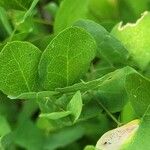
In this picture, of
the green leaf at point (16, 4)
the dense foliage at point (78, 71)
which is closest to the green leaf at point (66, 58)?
the dense foliage at point (78, 71)

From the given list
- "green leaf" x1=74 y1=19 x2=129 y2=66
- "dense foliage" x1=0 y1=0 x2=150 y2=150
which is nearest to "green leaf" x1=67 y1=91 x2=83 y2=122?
"dense foliage" x1=0 y1=0 x2=150 y2=150

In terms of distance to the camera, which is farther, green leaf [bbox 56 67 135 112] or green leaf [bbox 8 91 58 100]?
green leaf [bbox 56 67 135 112]

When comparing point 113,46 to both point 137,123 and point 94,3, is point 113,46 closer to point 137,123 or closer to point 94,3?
point 137,123

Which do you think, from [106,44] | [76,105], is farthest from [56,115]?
[106,44]

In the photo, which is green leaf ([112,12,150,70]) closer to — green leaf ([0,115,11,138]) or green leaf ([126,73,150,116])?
green leaf ([126,73,150,116])

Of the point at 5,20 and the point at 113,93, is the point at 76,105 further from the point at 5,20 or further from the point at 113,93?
the point at 5,20

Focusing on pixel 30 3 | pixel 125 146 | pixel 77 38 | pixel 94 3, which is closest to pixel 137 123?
pixel 125 146

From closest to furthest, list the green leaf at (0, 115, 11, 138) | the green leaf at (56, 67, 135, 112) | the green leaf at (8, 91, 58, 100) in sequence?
the green leaf at (8, 91, 58, 100)
the green leaf at (56, 67, 135, 112)
the green leaf at (0, 115, 11, 138)
